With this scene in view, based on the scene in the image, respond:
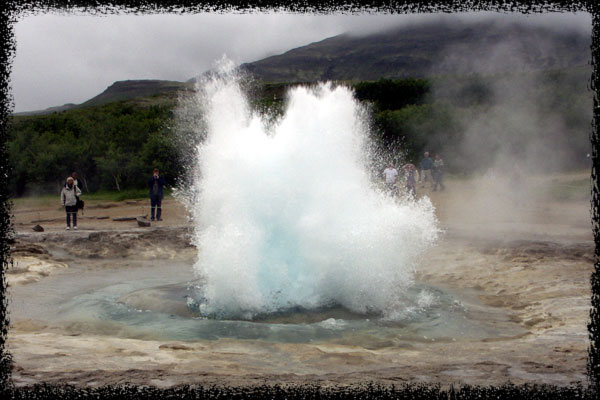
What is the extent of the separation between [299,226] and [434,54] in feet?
117

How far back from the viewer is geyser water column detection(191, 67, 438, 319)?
6.10 meters

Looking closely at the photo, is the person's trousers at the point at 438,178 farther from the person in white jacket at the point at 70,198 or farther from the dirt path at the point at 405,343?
the person in white jacket at the point at 70,198

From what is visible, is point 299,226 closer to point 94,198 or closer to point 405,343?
point 405,343

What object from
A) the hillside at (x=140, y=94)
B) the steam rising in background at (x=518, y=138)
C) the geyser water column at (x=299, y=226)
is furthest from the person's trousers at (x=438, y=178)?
the hillside at (x=140, y=94)

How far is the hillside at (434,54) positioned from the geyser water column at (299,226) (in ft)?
10.3

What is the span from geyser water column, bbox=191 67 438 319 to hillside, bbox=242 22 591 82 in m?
3.14

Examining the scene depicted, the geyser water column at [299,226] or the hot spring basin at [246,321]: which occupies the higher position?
the geyser water column at [299,226]

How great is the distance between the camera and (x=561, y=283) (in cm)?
709

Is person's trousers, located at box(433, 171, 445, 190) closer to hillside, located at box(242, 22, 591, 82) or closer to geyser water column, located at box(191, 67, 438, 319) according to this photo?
hillside, located at box(242, 22, 591, 82)

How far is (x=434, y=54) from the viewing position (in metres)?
38.3

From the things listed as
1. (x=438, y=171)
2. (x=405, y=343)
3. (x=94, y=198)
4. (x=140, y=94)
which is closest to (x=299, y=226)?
(x=405, y=343)

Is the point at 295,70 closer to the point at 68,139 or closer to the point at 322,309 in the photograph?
the point at 68,139

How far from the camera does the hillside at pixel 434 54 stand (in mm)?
18359

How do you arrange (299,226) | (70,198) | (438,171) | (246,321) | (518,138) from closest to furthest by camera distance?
(246,321) → (299,226) → (70,198) → (438,171) → (518,138)
